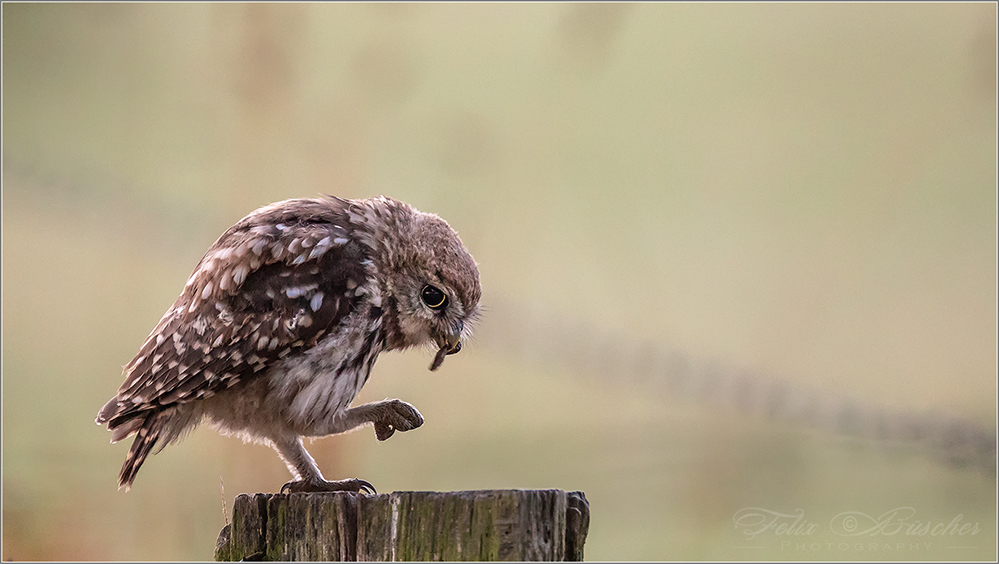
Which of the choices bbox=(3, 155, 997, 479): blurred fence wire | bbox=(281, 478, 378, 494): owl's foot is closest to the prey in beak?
bbox=(281, 478, 378, 494): owl's foot

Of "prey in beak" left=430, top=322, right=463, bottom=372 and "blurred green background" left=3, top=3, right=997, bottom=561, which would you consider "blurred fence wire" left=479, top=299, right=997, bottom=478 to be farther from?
"prey in beak" left=430, top=322, right=463, bottom=372

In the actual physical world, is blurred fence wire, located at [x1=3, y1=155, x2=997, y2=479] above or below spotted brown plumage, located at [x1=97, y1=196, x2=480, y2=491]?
below

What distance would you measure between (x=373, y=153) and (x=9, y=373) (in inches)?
84.5

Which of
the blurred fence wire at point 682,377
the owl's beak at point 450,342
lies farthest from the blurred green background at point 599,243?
the owl's beak at point 450,342

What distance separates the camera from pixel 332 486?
2.54 metres

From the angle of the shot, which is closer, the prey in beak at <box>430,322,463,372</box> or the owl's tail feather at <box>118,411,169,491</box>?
the owl's tail feather at <box>118,411,169,491</box>

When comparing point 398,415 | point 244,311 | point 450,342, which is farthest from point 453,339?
point 244,311

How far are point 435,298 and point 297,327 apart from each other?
434 millimetres

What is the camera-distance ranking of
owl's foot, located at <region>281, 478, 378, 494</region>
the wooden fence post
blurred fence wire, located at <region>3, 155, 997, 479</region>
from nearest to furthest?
1. the wooden fence post
2. owl's foot, located at <region>281, 478, 378, 494</region>
3. blurred fence wire, located at <region>3, 155, 997, 479</region>

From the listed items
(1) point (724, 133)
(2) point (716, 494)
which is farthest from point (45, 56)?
(2) point (716, 494)

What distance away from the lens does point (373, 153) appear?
4.14 meters

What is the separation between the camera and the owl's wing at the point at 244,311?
2.26 m

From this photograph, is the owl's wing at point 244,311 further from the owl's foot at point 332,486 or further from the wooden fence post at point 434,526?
the wooden fence post at point 434,526

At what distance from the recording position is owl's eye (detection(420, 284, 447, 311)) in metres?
2.50
